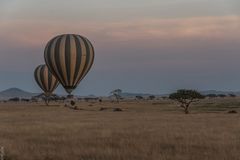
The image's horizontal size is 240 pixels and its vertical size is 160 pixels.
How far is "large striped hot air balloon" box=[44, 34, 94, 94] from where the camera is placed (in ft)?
190

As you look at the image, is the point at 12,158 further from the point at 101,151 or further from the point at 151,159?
the point at 151,159

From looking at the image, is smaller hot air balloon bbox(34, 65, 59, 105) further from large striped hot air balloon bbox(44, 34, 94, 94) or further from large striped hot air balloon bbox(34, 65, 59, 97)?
large striped hot air balloon bbox(44, 34, 94, 94)

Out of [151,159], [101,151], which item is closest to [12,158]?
[101,151]

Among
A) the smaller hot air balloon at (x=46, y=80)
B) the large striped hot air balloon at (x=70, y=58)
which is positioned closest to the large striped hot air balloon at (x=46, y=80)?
the smaller hot air balloon at (x=46, y=80)

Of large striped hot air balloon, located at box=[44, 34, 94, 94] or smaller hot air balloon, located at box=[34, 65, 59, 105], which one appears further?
smaller hot air balloon, located at box=[34, 65, 59, 105]

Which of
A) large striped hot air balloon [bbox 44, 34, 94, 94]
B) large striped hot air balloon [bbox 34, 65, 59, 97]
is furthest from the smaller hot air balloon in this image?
large striped hot air balloon [bbox 44, 34, 94, 94]

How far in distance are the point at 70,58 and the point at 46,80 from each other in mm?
54916

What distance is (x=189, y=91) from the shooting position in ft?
293

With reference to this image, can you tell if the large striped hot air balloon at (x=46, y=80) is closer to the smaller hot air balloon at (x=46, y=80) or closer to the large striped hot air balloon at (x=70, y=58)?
the smaller hot air balloon at (x=46, y=80)

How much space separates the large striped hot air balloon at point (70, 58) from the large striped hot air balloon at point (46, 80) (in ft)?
173

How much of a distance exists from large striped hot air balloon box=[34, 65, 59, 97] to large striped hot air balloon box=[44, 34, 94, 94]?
173ft

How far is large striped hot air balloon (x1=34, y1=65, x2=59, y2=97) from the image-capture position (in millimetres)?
111688

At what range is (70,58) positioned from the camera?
58.2 m

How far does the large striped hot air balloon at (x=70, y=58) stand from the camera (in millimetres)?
58031
